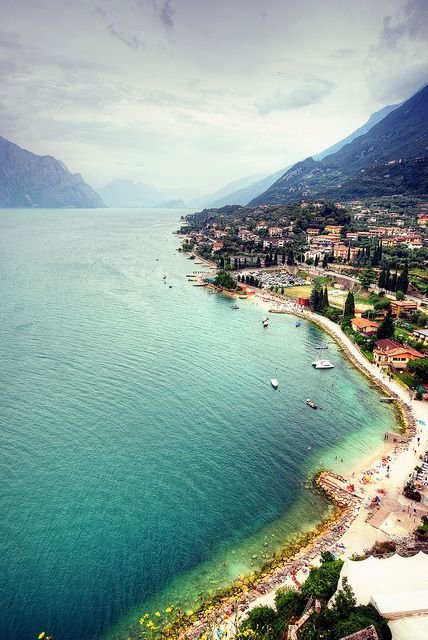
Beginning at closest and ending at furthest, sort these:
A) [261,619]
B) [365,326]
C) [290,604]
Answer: [261,619] → [290,604] → [365,326]

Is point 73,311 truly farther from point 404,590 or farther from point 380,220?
point 380,220

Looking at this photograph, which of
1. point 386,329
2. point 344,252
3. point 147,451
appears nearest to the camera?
point 147,451

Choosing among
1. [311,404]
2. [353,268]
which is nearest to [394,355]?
[311,404]

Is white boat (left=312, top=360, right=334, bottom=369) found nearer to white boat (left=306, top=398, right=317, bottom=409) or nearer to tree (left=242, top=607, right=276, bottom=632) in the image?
white boat (left=306, top=398, right=317, bottom=409)

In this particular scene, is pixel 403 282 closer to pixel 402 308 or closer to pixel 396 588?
pixel 402 308

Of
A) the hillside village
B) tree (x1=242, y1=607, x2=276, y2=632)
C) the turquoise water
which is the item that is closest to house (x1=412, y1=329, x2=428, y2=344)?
the hillside village

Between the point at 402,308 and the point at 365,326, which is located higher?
the point at 402,308
